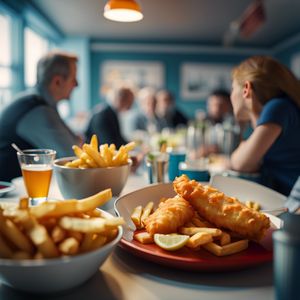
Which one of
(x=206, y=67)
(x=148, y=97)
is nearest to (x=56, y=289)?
(x=148, y=97)

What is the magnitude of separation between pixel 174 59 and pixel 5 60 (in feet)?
16.5

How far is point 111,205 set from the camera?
128 centimetres

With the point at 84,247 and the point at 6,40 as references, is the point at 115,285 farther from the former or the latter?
the point at 6,40

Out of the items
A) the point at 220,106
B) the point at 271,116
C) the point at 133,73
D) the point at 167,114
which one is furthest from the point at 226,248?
the point at 133,73

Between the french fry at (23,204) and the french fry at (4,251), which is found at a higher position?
the french fry at (23,204)

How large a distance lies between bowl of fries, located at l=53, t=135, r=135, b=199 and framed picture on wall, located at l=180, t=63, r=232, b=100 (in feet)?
28.7

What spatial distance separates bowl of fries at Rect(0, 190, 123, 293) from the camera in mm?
599

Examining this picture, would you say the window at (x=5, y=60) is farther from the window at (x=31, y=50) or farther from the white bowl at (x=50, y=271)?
the white bowl at (x=50, y=271)

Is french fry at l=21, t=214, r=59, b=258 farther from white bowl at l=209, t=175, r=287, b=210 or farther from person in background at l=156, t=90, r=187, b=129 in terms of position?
person in background at l=156, t=90, r=187, b=129

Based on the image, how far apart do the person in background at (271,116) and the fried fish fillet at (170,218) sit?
1.15 metres

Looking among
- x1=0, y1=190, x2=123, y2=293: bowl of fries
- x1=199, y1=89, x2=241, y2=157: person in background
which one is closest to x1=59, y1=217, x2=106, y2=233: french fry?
x1=0, y1=190, x2=123, y2=293: bowl of fries

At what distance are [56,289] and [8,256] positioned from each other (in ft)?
0.34

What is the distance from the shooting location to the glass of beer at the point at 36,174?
3.70ft

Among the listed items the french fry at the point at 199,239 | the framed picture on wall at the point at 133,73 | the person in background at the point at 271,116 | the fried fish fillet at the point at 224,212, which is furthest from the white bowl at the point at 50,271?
the framed picture on wall at the point at 133,73
